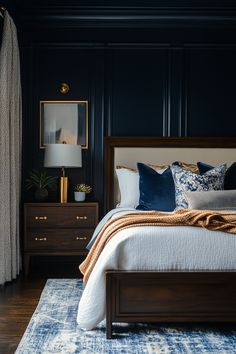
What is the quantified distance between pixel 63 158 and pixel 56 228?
708 mm

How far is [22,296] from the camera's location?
12.4 ft

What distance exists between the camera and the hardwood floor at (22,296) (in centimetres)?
279

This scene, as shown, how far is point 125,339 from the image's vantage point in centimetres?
272

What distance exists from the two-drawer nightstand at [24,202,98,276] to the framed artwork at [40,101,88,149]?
0.83 meters

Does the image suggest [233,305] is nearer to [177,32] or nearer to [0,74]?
[0,74]

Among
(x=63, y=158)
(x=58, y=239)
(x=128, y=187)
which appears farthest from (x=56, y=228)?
(x=128, y=187)

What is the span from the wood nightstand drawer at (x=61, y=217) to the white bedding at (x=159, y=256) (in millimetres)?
1901

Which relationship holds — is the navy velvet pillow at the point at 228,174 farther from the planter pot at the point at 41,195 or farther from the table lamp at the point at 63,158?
the planter pot at the point at 41,195

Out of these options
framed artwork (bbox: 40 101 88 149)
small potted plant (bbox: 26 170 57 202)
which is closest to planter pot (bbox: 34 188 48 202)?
small potted plant (bbox: 26 170 57 202)

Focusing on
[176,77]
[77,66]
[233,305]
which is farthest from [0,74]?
[233,305]

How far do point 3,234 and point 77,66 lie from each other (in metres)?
2.10

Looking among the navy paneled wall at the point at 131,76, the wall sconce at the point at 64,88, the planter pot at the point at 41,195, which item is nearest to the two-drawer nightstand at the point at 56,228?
the planter pot at the point at 41,195

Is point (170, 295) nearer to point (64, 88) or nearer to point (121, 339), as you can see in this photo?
point (121, 339)

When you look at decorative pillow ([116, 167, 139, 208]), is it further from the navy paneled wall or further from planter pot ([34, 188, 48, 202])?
planter pot ([34, 188, 48, 202])
